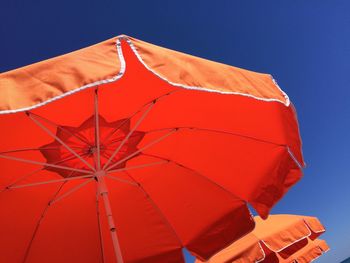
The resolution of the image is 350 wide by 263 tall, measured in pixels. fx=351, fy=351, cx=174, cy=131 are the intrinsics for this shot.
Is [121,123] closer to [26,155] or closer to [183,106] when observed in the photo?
[183,106]

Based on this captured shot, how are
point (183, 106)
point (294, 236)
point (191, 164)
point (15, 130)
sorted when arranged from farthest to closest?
1. point (294, 236)
2. point (191, 164)
3. point (183, 106)
4. point (15, 130)

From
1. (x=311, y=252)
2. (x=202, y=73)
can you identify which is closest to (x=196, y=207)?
(x=202, y=73)

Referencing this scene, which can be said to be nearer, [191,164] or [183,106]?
[183,106]

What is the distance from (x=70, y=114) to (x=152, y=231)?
4.44ft

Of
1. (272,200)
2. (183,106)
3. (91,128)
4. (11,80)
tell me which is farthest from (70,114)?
(272,200)

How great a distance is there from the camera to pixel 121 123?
9.00 feet

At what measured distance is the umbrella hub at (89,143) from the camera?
8.58 feet

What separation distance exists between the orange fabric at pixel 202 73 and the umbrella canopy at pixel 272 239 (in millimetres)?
2489

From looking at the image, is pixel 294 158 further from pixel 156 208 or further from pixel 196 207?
pixel 156 208

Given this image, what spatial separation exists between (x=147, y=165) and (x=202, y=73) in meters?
1.27

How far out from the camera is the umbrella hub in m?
2.62

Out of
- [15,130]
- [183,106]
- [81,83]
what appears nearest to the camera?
[81,83]

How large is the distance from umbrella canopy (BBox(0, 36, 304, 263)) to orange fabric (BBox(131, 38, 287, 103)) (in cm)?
1

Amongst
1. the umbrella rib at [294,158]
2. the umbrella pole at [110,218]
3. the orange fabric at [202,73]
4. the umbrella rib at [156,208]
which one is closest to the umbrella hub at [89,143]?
the umbrella pole at [110,218]
